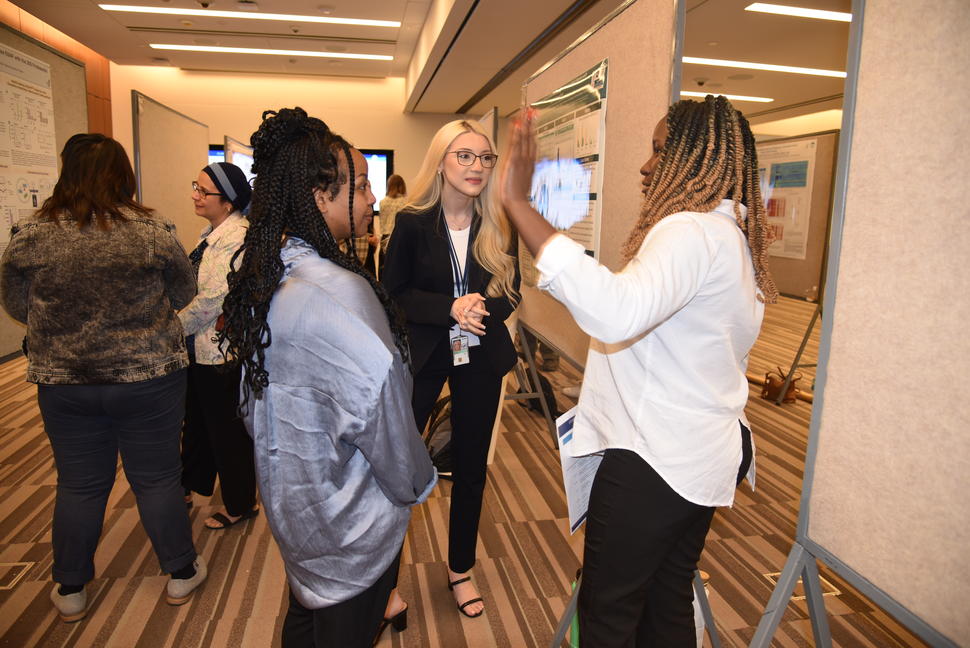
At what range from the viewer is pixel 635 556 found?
1.11m

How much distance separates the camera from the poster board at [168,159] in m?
A: 5.29

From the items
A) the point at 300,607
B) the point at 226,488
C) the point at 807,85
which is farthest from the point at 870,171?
the point at 807,85

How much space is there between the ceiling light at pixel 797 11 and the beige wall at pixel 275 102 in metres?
5.87

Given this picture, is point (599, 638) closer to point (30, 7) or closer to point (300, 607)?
point (300, 607)

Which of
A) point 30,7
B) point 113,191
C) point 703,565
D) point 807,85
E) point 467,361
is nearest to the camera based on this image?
point 113,191

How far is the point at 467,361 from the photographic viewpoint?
6.23 feet

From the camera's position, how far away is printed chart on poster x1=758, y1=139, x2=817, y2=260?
579 cm

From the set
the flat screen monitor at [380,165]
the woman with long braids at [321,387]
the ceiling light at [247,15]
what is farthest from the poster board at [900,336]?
the flat screen monitor at [380,165]

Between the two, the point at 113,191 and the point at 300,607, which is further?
the point at 113,191

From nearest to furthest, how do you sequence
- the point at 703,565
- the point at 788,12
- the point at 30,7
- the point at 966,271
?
the point at 966,271 → the point at 703,565 → the point at 788,12 → the point at 30,7

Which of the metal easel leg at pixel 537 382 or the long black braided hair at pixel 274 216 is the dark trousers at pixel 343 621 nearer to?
the long black braided hair at pixel 274 216

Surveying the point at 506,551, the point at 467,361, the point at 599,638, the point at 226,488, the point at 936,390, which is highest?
the point at 936,390

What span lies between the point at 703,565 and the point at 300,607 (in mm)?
1849

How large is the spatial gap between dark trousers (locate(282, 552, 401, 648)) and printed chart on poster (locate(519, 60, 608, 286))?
1.44 metres
